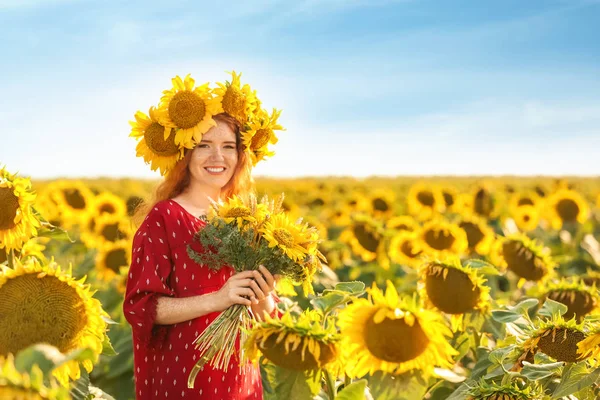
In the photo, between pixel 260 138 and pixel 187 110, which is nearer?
pixel 187 110

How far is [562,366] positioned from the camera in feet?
9.64

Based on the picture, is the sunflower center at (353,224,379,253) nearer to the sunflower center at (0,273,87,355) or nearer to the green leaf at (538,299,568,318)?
the green leaf at (538,299,568,318)

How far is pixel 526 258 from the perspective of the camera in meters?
4.97

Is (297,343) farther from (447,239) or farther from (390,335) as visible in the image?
(447,239)

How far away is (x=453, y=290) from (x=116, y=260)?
443cm

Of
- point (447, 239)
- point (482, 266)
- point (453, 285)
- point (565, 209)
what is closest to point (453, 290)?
point (453, 285)

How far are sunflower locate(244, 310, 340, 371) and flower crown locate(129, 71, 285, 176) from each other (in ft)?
4.77

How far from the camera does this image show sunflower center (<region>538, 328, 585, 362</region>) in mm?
2947

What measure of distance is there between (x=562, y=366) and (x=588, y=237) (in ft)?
23.3

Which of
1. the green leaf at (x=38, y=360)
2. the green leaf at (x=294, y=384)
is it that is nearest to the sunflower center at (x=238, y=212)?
the green leaf at (x=294, y=384)

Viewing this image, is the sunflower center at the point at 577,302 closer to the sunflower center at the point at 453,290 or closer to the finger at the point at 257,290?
the sunflower center at the point at 453,290

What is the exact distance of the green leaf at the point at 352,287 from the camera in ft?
10.00

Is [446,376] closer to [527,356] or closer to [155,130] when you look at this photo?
[527,356]

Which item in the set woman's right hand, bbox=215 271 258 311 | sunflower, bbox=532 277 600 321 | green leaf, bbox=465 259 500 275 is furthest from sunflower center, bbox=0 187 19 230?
sunflower, bbox=532 277 600 321
